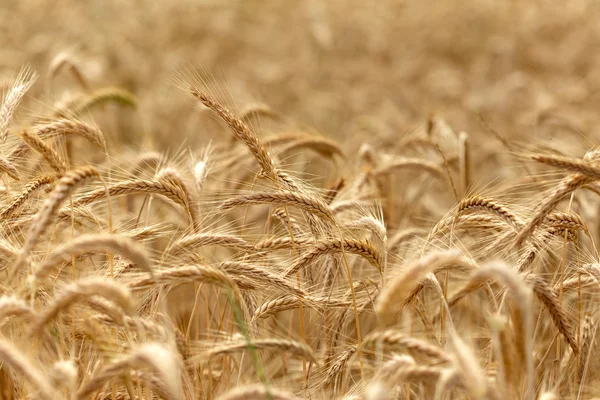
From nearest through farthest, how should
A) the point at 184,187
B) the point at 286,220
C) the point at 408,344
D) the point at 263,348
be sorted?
the point at 408,344 < the point at 263,348 < the point at 184,187 < the point at 286,220

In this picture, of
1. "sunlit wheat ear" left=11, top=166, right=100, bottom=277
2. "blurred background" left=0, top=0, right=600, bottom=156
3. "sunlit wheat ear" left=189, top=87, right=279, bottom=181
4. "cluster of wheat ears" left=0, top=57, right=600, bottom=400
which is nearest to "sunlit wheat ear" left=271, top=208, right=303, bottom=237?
"cluster of wheat ears" left=0, top=57, right=600, bottom=400

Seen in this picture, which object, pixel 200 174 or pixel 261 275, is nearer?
pixel 261 275

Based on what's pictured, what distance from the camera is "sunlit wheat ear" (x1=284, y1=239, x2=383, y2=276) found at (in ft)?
8.21

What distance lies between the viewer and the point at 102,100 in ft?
15.3

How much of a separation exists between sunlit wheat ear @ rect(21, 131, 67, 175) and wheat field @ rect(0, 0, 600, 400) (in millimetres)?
11

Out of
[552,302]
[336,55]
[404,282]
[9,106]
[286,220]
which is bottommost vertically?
[404,282]

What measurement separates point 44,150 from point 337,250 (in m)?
1.12

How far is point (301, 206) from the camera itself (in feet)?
8.20

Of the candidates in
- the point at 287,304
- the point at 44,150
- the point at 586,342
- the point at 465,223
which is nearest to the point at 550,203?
the point at 465,223

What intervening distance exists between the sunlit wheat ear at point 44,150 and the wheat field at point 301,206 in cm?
1

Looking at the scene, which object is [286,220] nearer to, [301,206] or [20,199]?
[301,206]

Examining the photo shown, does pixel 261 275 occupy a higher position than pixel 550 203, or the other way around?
pixel 550 203

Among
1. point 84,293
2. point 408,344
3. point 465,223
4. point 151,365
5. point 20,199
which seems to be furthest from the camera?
point 465,223

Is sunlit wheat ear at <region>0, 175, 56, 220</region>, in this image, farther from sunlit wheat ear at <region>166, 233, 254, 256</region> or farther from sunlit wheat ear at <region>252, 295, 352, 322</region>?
sunlit wheat ear at <region>252, 295, 352, 322</region>
